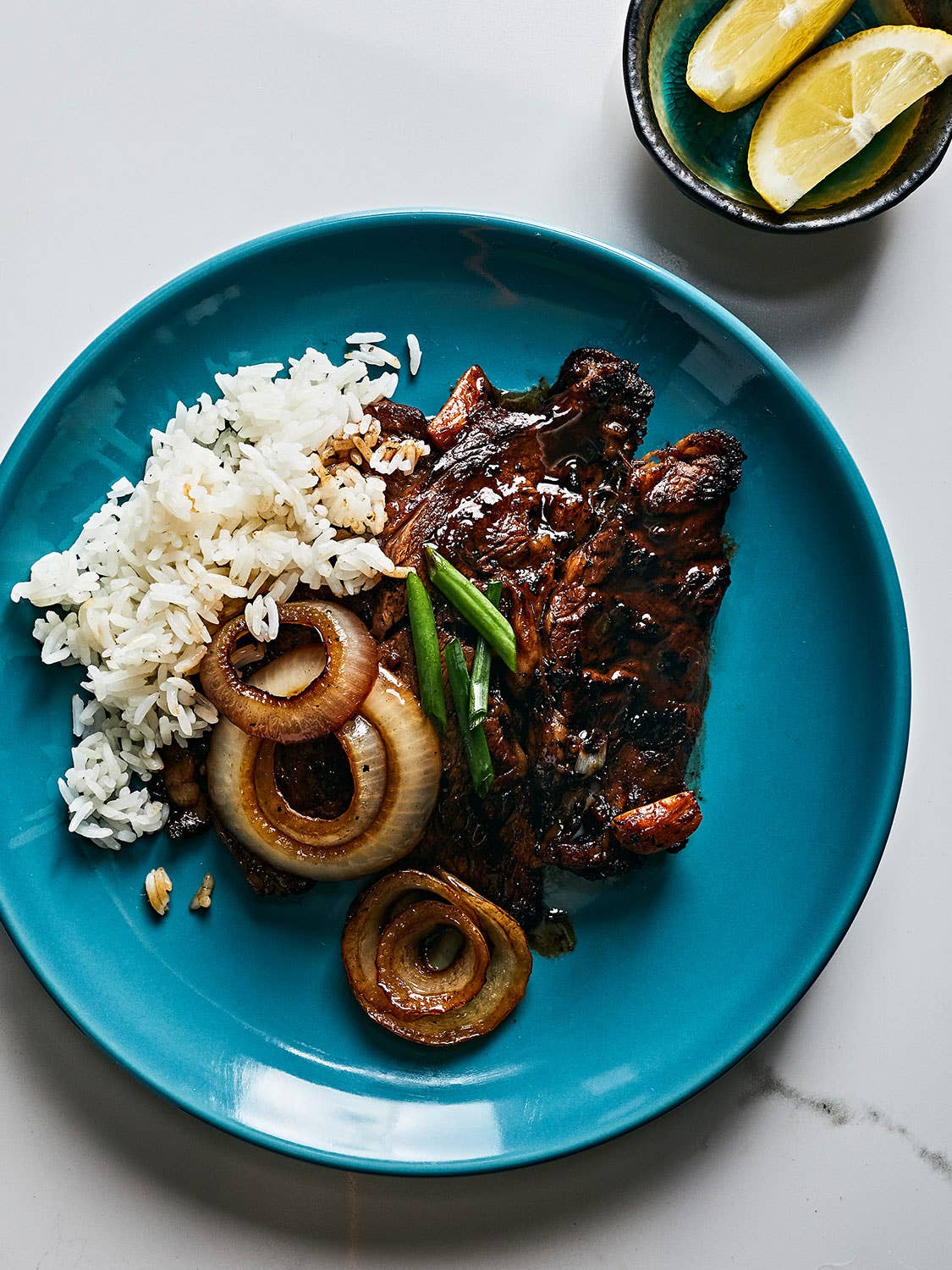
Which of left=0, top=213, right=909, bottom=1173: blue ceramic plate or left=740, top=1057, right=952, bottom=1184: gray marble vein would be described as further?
left=740, top=1057, right=952, bottom=1184: gray marble vein

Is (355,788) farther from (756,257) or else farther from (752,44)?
(752,44)

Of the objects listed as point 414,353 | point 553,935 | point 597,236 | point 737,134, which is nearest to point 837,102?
point 737,134

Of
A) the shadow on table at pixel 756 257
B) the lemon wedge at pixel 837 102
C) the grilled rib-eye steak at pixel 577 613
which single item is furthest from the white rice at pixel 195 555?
the lemon wedge at pixel 837 102

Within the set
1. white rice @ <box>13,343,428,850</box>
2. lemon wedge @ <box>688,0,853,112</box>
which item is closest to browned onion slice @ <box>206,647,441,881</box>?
white rice @ <box>13,343,428,850</box>

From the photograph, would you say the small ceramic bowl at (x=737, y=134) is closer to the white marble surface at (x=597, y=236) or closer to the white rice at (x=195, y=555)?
the white marble surface at (x=597, y=236)

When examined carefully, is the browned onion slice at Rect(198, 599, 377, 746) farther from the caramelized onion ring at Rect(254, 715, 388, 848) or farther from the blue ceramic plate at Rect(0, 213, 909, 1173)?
the blue ceramic plate at Rect(0, 213, 909, 1173)
